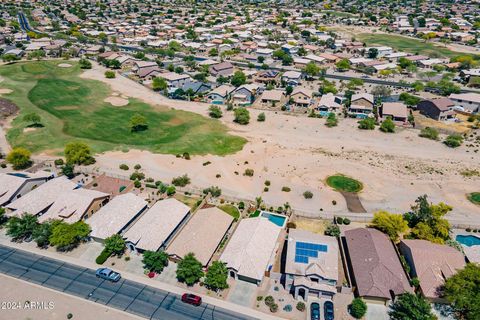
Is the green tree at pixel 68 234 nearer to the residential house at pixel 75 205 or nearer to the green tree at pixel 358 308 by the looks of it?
the residential house at pixel 75 205

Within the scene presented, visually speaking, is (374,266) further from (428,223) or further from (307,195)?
(307,195)

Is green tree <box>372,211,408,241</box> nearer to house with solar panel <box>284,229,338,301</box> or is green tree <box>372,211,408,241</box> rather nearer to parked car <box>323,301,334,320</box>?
house with solar panel <box>284,229,338,301</box>

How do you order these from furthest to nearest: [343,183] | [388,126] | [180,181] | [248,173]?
[388,126] → [248,173] → [343,183] → [180,181]

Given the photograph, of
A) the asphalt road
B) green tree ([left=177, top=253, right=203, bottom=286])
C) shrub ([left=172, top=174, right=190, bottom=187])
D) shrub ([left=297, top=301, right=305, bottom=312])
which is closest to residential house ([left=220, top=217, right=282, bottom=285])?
green tree ([left=177, top=253, right=203, bottom=286])

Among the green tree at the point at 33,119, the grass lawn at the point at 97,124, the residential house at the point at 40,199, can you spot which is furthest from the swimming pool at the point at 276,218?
the green tree at the point at 33,119

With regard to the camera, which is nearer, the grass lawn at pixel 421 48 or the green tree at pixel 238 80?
the green tree at pixel 238 80

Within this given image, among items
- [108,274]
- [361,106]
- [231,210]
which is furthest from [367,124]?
[108,274]
